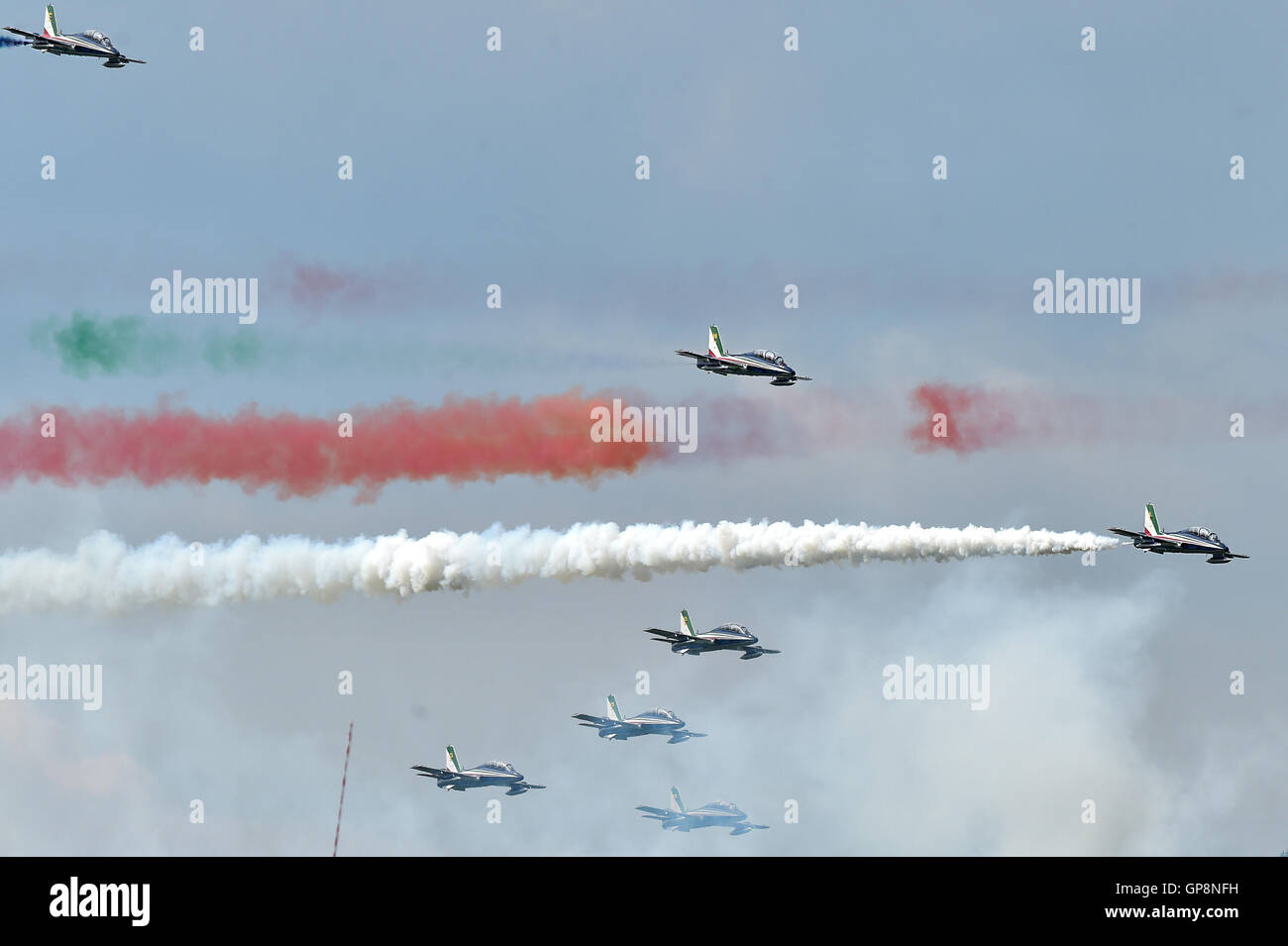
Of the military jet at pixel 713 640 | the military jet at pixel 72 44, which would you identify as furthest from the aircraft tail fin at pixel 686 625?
the military jet at pixel 72 44

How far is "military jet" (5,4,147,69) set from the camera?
142000 mm

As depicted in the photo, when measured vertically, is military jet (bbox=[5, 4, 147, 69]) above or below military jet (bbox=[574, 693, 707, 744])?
above

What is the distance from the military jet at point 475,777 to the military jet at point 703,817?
12.8 meters

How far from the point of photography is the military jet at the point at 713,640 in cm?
16038

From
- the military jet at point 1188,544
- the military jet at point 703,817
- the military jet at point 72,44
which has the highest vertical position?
the military jet at point 72,44

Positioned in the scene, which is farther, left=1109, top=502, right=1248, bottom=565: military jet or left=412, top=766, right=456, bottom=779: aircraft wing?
left=412, top=766, right=456, bottom=779: aircraft wing

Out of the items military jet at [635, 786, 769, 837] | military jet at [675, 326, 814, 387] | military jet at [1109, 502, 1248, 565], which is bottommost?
military jet at [635, 786, 769, 837]

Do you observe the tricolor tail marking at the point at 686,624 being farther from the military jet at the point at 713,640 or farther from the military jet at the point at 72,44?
the military jet at the point at 72,44

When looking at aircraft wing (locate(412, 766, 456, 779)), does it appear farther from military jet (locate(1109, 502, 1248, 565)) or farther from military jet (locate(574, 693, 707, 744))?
military jet (locate(1109, 502, 1248, 565))

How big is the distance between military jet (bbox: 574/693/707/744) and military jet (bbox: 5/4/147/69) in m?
60.0

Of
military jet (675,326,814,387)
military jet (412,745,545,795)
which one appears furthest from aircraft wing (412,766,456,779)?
military jet (675,326,814,387)

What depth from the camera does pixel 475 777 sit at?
180875mm

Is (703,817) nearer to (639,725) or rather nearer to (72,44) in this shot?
(639,725)
